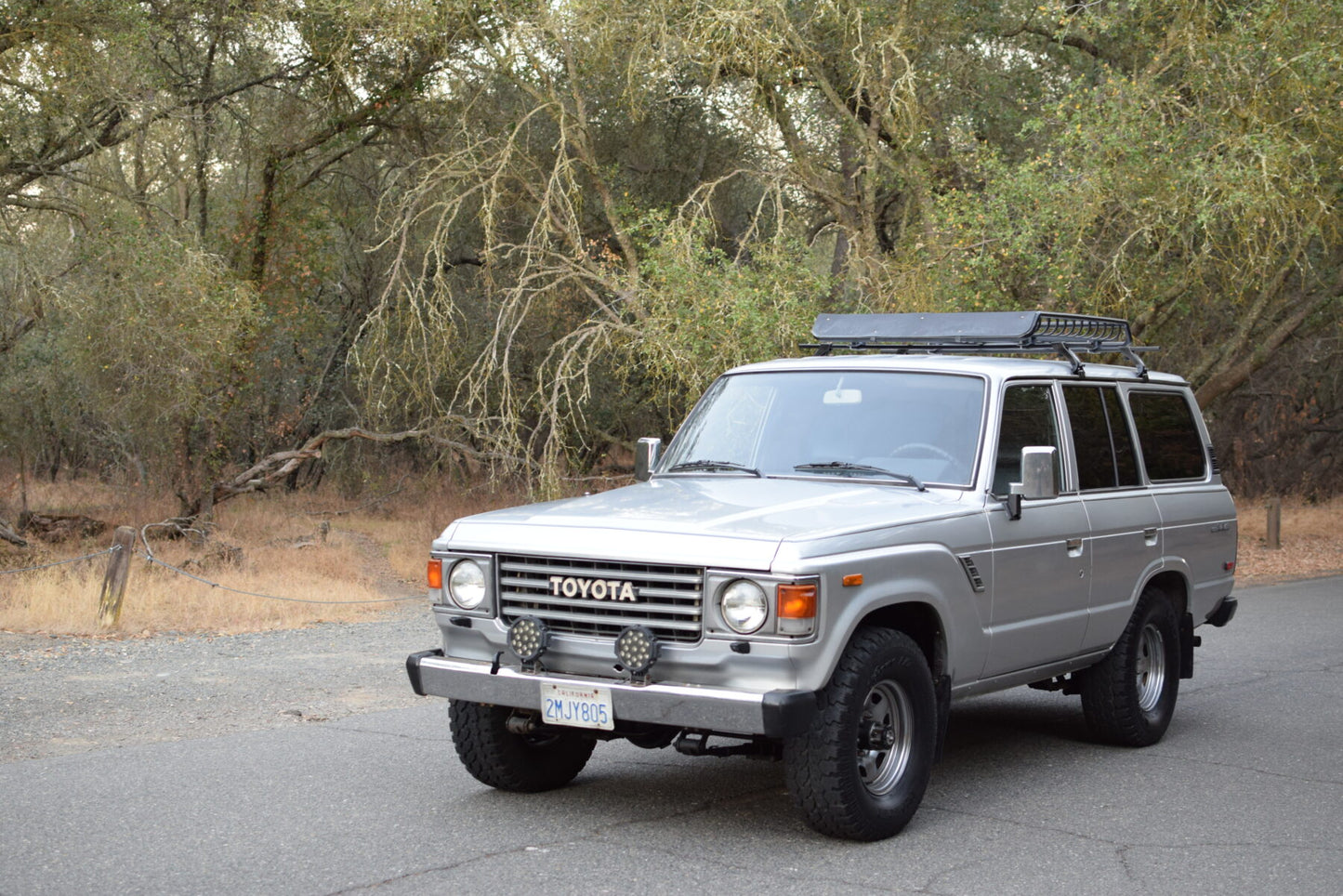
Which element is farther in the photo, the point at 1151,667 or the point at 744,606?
the point at 1151,667

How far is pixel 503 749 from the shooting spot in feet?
20.9

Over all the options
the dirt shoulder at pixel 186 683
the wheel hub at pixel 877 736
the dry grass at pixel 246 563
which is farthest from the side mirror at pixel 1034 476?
the dry grass at pixel 246 563

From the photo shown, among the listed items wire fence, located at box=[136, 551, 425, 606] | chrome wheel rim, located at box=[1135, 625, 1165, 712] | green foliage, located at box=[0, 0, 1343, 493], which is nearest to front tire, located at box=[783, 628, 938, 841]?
chrome wheel rim, located at box=[1135, 625, 1165, 712]

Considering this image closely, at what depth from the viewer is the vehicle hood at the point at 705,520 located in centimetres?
547

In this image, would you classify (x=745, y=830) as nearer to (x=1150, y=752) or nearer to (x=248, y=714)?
(x=1150, y=752)

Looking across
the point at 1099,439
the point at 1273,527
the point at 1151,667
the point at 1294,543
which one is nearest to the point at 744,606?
the point at 1099,439

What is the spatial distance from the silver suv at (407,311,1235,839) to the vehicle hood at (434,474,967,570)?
0.01 m

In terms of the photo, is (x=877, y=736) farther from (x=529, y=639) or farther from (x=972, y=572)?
(x=529, y=639)

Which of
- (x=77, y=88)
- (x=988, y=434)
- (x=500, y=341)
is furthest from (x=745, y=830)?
(x=500, y=341)

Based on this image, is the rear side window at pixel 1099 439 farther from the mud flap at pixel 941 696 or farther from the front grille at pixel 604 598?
the front grille at pixel 604 598

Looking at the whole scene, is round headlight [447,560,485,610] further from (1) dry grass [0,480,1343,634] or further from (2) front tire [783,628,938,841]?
(1) dry grass [0,480,1343,634]

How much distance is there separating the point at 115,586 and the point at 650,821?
7.37 m

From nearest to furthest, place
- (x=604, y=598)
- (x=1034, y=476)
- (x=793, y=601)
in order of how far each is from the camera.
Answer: (x=793, y=601)
(x=604, y=598)
(x=1034, y=476)

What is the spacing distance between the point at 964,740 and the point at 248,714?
4.19 m
